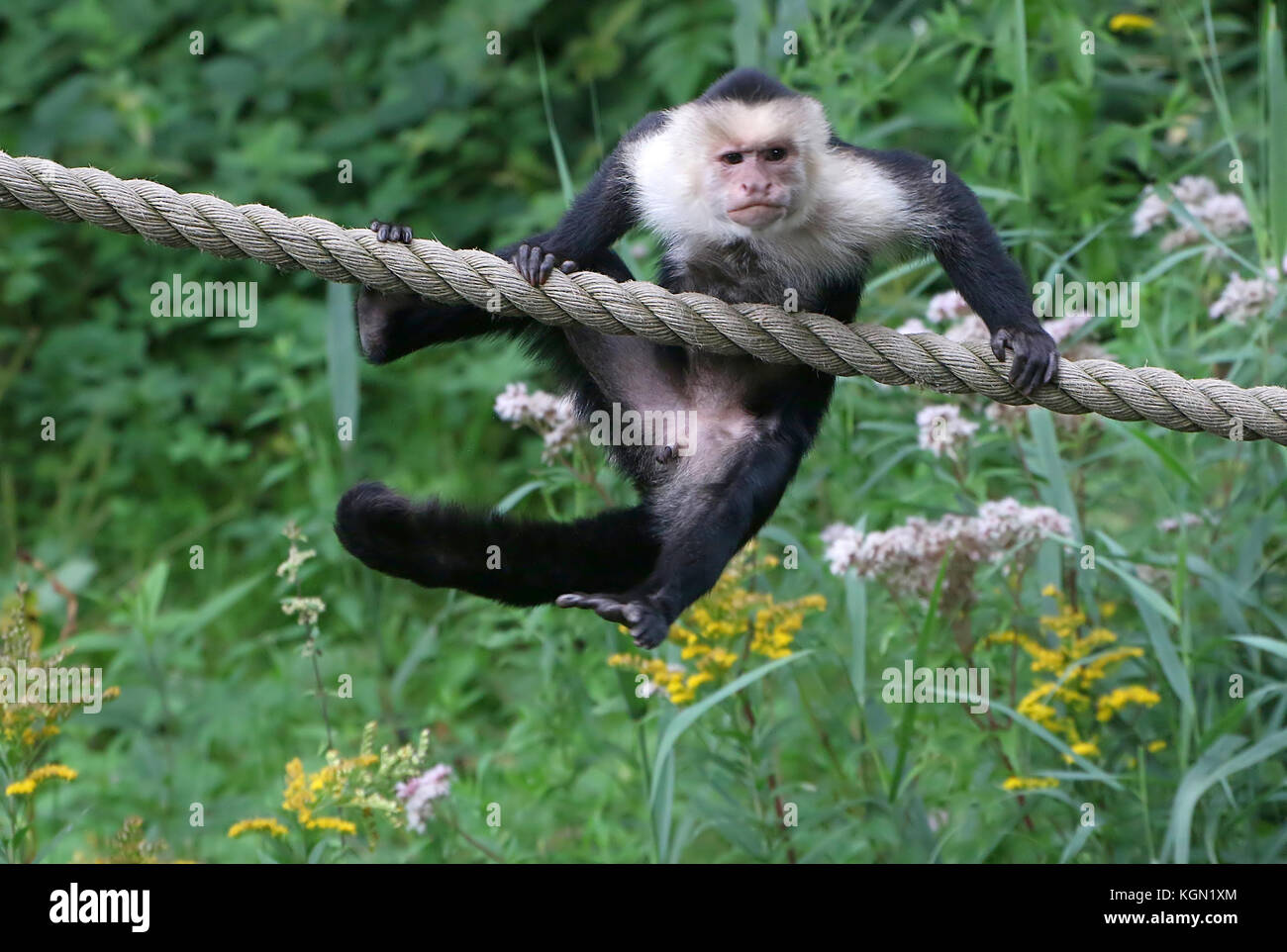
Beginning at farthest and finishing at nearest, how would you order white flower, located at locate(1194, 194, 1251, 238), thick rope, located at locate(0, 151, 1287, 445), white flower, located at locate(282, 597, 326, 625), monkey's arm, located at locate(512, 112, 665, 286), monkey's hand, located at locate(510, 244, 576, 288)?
white flower, located at locate(1194, 194, 1251, 238)
white flower, located at locate(282, 597, 326, 625)
monkey's arm, located at locate(512, 112, 665, 286)
monkey's hand, located at locate(510, 244, 576, 288)
thick rope, located at locate(0, 151, 1287, 445)

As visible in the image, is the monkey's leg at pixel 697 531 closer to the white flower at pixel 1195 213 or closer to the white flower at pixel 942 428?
the white flower at pixel 942 428

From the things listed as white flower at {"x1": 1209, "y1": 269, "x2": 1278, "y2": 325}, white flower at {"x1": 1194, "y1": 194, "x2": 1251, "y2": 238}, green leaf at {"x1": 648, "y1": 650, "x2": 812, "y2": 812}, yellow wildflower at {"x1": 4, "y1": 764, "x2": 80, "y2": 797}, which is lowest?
yellow wildflower at {"x1": 4, "y1": 764, "x2": 80, "y2": 797}

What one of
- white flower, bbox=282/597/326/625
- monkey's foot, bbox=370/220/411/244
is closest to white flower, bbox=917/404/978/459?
monkey's foot, bbox=370/220/411/244

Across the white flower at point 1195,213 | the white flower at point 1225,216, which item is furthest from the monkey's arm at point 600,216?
the white flower at point 1225,216

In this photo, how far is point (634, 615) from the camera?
3.40 meters

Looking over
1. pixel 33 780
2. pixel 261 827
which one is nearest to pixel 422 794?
pixel 261 827

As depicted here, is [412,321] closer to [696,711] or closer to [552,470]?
[552,470]

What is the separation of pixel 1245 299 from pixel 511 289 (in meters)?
2.27

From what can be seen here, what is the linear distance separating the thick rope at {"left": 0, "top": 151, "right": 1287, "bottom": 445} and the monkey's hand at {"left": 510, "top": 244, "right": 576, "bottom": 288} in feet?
0.14

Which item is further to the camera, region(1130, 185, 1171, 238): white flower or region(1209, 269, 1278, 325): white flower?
region(1130, 185, 1171, 238): white flower

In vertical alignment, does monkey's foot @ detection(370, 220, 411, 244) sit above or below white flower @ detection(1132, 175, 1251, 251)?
below

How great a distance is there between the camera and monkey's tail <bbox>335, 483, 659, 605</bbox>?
12.3ft

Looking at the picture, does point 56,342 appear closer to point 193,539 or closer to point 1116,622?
point 193,539

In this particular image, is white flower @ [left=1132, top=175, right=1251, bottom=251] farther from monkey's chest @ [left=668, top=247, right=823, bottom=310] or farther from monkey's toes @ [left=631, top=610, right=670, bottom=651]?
monkey's toes @ [left=631, top=610, right=670, bottom=651]
